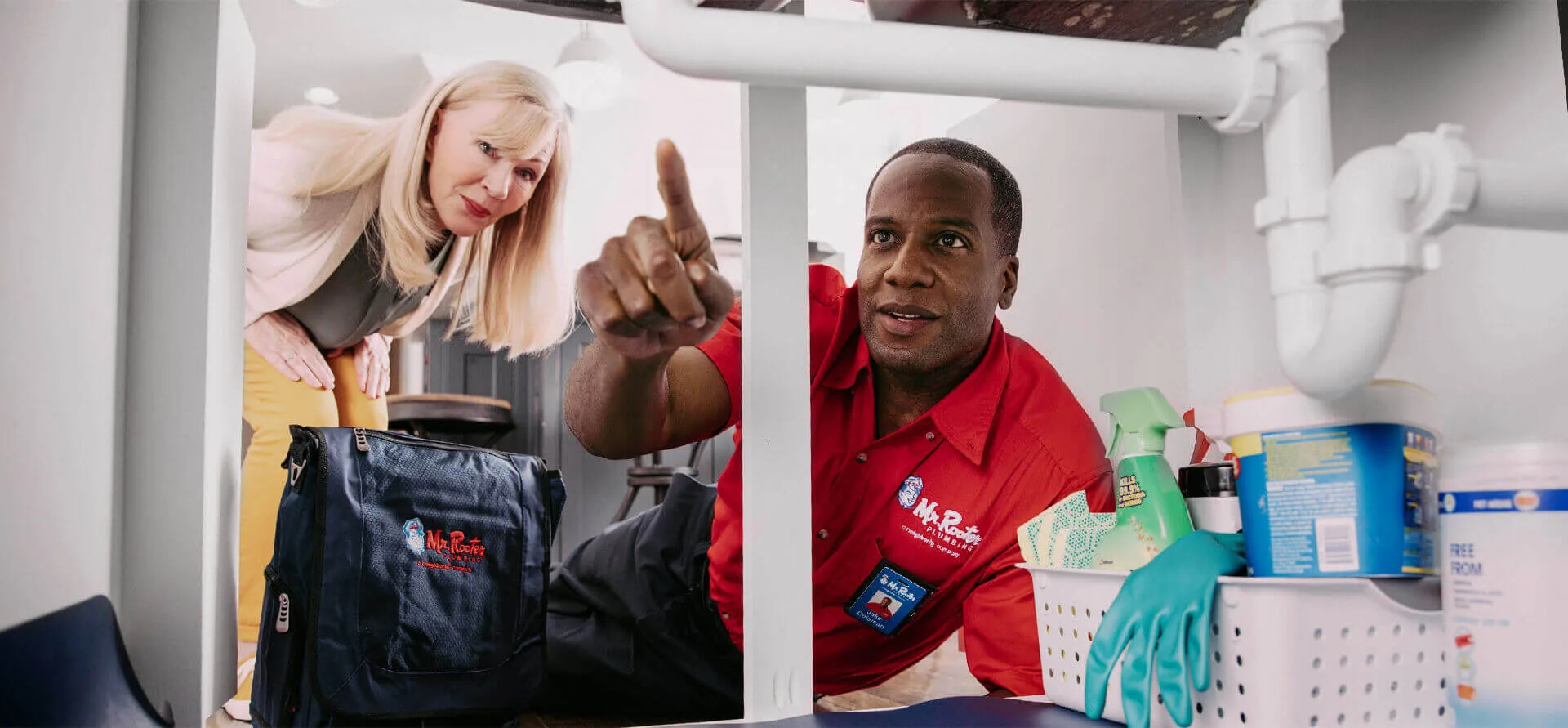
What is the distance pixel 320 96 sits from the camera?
10.6 ft

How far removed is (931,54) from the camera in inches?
24.7

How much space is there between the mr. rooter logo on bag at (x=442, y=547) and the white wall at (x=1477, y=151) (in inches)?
37.6

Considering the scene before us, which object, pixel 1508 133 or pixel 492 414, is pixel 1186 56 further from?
pixel 492 414

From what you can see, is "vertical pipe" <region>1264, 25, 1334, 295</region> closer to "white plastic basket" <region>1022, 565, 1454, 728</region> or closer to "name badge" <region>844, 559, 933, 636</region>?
"white plastic basket" <region>1022, 565, 1454, 728</region>

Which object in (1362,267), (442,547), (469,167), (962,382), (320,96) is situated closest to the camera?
(1362,267)

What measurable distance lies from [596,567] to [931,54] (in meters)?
1.20

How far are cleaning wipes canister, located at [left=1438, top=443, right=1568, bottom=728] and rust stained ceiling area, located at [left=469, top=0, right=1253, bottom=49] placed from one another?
19.0 inches

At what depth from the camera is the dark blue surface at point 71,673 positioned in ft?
2.01

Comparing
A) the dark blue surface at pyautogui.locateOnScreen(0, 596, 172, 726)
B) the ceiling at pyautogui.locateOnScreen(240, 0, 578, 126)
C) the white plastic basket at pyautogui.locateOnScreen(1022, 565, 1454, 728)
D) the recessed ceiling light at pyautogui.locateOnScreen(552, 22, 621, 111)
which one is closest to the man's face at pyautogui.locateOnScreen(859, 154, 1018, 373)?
the white plastic basket at pyautogui.locateOnScreen(1022, 565, 1454, 728)

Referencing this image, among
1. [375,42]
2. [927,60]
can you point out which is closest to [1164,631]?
[927,60]

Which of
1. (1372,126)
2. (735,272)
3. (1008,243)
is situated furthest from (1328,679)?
(735,272)

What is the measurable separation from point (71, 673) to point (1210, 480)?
2.86ft

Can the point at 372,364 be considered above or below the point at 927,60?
below

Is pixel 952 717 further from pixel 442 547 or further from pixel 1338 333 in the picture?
pixel 442 547
